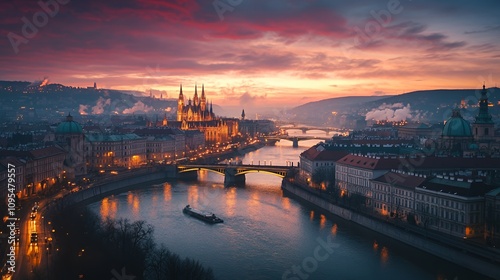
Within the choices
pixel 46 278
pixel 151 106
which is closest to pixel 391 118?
pixel 151 106

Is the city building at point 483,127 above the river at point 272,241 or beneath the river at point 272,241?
above

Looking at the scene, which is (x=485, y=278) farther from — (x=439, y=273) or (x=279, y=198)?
(x=279, y=198)

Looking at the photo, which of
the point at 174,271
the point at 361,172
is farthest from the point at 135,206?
the point at 174,271

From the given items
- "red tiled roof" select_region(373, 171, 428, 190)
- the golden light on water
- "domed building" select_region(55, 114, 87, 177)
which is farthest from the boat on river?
"domed building" select_region(55, 114, 87, 177)

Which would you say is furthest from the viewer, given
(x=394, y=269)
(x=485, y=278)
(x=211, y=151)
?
(x=211, y=151)

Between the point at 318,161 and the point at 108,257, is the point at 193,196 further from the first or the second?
the point at 108,257

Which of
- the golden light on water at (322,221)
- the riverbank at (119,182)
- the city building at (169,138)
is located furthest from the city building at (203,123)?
the golden light on water at (322,221)

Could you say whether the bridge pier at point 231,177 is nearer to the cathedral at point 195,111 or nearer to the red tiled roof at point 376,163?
the red tiled roof at point 376,163
